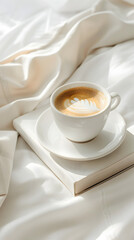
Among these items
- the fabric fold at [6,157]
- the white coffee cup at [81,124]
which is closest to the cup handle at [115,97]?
the white coffee cup at [81,124]

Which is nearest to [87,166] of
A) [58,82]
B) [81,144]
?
[81,144]

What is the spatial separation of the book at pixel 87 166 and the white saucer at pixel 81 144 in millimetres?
16

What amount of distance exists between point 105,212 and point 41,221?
10cm

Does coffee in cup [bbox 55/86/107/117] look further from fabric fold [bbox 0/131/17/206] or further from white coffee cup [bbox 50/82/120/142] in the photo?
fabric fold [bbox 0/131/17/206]

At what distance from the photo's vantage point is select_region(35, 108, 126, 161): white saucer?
22.6 inches

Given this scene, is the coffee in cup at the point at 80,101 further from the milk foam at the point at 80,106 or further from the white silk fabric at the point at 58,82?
the white silk fabric at the point at 58,82

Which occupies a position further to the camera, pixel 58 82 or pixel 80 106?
pixel 58 82

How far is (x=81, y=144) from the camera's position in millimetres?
604

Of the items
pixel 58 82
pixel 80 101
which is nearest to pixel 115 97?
pixel 80 101

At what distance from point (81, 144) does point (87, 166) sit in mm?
50

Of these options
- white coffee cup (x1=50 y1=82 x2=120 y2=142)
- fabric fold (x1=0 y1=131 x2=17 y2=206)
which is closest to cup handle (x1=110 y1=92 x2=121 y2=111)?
white coffee cup (x1=50 y1=82 x2=120 y2=142)

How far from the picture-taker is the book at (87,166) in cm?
55

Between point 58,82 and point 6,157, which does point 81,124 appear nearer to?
point 6,157

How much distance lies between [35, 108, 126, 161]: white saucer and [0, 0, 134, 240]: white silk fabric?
50 millimetres
